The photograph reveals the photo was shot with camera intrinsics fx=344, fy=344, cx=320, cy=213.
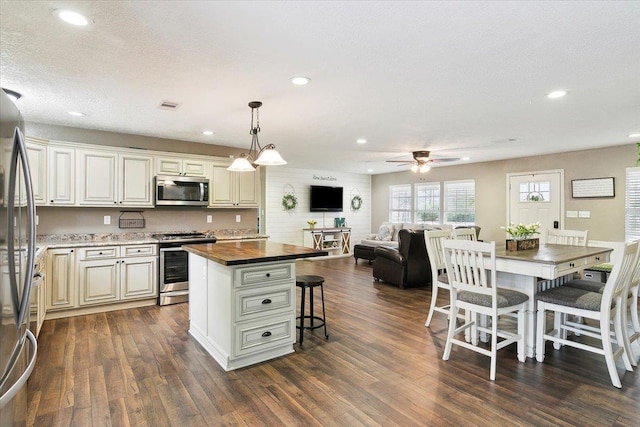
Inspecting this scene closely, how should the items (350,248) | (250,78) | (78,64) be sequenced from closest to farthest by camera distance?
1. (78,64)
2. (250,78)
3. (350,248)

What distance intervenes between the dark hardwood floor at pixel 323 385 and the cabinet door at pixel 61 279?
1.53 ft

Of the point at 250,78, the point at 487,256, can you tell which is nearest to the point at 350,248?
the point at 487,256

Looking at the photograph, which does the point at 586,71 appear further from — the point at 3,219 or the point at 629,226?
the point at 629,226

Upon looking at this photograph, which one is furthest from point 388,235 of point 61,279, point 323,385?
point 61,279

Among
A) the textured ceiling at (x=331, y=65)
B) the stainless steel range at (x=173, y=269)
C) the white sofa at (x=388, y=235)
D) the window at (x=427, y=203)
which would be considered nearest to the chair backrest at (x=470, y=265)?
the textured ceiling at (x=331, y=65)

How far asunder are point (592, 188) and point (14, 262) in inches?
303

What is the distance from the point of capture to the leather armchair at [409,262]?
5.68 meters

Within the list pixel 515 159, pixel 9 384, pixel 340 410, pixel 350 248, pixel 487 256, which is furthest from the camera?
pixel 350 248

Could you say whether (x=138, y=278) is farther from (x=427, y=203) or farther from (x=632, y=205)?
(x=632, y=205)

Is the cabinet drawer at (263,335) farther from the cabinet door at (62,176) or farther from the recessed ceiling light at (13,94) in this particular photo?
the cabinet door at (62,176)

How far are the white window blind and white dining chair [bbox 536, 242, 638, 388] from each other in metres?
3.61

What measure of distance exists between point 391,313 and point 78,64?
13.4 ft

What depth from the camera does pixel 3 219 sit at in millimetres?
1275

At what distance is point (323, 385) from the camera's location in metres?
2.63
